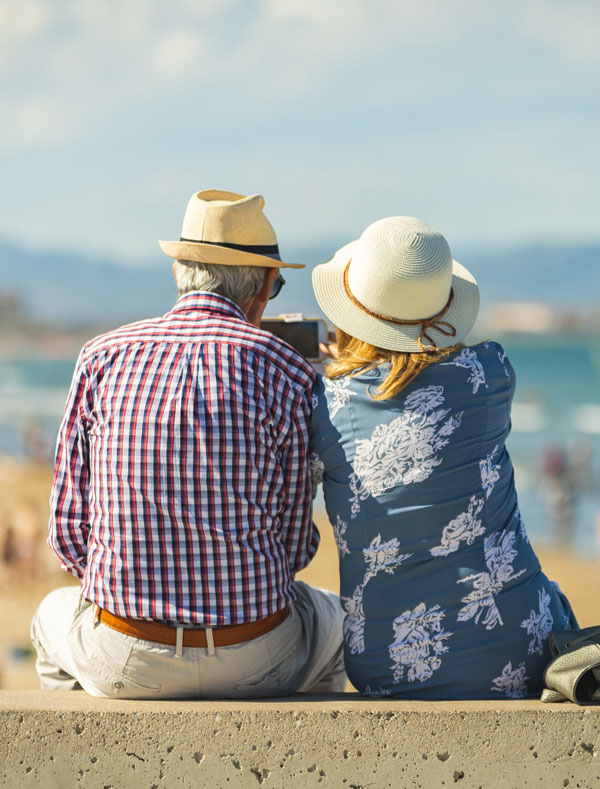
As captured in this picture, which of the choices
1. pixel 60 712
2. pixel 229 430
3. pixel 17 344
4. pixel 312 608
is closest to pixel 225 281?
pixel 229 430

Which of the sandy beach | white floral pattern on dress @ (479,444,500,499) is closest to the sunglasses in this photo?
white floral pattern on dress @ (479,444,500,499)

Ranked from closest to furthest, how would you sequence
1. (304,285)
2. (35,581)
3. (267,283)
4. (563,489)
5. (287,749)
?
(287,749) → (267,283) → (35,581) → (563,489) → (304,285)

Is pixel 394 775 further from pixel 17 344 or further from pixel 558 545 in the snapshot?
pixel 17 344

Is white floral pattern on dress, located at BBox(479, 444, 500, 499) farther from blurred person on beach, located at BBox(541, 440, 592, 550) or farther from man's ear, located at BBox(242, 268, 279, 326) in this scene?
blurred person on beach, located at BBox(541, 440, 592, 550)

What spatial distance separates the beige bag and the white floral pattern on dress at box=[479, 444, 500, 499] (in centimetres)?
35

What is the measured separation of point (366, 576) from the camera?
82.9 inches

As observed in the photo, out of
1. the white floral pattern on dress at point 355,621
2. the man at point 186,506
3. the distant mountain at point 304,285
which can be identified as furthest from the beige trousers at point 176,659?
the distant mountain at point 304,285

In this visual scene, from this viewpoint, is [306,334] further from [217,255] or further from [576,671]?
[576,671]

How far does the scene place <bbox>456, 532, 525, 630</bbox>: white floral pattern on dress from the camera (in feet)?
6.79

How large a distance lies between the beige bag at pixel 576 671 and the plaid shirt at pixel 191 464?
0.60 meters

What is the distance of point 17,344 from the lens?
83938 millimetres

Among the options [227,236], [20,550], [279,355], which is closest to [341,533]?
[279,355]

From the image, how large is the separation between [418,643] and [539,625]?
0.93 ft

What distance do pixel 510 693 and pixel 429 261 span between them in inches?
38.8
